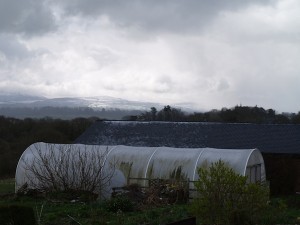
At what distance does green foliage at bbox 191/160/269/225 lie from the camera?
9922 mm

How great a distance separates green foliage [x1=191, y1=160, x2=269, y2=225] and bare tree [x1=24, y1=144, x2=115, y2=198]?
1254cm

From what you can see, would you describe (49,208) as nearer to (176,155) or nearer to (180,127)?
(176,155)

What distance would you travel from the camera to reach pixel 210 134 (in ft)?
107

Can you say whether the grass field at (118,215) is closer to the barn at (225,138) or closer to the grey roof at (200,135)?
the barn at (225,138)

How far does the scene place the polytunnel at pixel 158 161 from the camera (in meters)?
22.7

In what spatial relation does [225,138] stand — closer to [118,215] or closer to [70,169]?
[70,169]

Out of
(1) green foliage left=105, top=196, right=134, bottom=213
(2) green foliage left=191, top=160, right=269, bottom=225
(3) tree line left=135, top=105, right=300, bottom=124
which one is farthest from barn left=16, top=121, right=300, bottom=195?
(3) tree line left=135, top=105, right=300, bottom=124

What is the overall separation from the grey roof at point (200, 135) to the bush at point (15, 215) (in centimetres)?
2203

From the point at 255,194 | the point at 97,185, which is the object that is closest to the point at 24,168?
the point at 97,185

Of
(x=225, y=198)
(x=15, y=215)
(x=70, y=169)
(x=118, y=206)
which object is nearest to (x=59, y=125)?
(x=70, y=169)

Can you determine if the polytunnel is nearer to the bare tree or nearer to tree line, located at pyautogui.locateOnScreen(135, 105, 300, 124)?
the bare tree

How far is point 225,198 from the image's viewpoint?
10.1 metres

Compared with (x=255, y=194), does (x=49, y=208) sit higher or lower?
lower

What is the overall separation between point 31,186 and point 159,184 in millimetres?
6197
